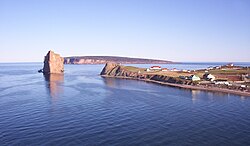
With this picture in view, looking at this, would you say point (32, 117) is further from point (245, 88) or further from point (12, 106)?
point (245, 88)

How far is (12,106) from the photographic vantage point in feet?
200

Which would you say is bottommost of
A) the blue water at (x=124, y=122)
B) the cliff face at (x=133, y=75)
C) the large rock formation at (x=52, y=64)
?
the blue water at (x=124, y=122)

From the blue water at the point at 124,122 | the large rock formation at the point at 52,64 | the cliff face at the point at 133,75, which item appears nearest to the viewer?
the blue water at the point at 124,122

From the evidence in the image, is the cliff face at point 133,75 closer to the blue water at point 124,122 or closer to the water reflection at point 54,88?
the blue water at point 124,122

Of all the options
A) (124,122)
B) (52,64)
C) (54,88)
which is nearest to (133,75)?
(54,88)

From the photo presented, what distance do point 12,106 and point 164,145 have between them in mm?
42266

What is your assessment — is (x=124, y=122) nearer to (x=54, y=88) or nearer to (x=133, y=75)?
(x=54, y=88)

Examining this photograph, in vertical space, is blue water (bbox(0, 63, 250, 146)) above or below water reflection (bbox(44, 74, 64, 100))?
below

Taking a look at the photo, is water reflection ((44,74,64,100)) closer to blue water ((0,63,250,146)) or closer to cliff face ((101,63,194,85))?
blue water ((0,63,250,146))

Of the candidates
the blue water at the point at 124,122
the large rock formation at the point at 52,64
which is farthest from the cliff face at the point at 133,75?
the blue water at the point at 124,122

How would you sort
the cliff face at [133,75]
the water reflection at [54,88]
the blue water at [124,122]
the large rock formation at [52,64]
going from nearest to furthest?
the blue water at [124,122] → the water reflection at [54,88] → the cliff face at [133,75] → the large rock formation at [52,64]

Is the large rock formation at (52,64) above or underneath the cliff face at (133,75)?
above

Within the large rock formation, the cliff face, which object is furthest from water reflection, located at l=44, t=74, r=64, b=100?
the large rock formation

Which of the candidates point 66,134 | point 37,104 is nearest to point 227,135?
point 66,134
